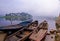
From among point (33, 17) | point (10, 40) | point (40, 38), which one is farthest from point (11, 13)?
point (40, 38)

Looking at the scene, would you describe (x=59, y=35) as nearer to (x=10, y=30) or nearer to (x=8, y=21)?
(x=10, y=30)

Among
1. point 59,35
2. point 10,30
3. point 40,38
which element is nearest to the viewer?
point 59,35

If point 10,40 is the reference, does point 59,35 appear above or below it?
above

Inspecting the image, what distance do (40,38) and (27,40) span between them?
0.49 metres

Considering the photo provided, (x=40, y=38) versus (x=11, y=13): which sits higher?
(x=11, y=13)

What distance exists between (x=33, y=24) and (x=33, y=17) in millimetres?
1845

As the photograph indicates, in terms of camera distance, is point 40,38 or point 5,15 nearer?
point 40,38

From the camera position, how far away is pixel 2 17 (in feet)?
19.2

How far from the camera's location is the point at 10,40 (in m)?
2.69

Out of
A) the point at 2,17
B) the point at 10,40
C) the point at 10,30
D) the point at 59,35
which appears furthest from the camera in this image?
the point at 2,17

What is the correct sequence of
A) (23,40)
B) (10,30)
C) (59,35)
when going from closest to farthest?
1. (59,35)
2. (23,40)
3. (10,30)

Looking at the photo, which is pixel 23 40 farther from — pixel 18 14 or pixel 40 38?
pixel 18 14

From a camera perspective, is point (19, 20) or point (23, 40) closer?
point (23, 40)

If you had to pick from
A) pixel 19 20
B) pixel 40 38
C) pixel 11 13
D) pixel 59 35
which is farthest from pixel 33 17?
pixel 59 35
